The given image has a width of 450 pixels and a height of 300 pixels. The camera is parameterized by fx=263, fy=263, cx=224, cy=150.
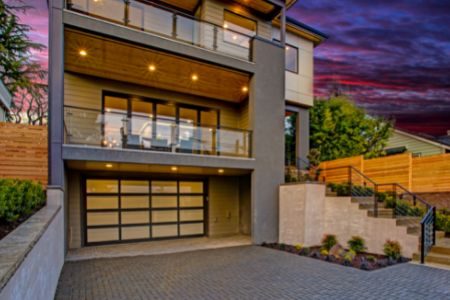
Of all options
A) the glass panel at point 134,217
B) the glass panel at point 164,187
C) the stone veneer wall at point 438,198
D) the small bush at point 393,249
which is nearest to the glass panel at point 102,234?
the glass panel at point 134,217

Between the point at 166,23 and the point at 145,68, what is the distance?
1.72 m

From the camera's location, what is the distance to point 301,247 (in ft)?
28.6

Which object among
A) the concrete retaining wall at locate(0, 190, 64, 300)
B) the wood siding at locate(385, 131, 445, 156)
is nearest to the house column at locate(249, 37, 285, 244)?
the concrete retaining wall at locate(0, 190, 64, 300)

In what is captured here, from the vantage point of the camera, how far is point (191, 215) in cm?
1093

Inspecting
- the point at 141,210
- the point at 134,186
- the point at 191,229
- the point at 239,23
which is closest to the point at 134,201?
the point at 141,210

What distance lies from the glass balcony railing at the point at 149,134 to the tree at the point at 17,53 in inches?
259

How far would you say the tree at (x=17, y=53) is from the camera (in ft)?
42.7

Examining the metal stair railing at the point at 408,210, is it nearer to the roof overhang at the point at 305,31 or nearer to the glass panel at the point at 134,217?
the glass panel at the point at 134,217

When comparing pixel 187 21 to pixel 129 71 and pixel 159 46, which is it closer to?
pixel 159 46

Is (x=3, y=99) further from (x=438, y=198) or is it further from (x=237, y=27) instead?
(x=438, y=198)

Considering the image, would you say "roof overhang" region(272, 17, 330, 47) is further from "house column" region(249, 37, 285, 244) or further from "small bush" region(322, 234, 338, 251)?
"small bush" region(322, 234, 338, 251)

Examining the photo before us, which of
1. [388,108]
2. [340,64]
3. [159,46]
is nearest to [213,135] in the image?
[159,46]

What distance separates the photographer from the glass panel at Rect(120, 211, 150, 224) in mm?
9664

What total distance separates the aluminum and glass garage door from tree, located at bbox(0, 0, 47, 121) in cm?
757
